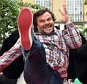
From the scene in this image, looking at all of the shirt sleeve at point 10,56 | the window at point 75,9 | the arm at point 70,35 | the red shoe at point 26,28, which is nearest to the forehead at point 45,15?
the arm at point 70,35

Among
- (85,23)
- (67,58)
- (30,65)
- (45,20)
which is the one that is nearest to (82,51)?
(67,58)

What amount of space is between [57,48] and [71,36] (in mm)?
216

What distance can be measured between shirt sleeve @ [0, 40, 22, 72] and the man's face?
313 millimetres

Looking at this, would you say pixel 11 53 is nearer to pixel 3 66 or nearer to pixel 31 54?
pixel 3 66

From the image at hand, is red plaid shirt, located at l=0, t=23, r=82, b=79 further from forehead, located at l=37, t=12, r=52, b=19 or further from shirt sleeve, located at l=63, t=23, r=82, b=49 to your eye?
forehead, located at l=37, t=12, r=52, b=19

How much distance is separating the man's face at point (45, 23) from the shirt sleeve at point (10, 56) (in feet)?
1.03

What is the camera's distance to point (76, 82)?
5.71 m

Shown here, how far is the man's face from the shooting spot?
5027 mm

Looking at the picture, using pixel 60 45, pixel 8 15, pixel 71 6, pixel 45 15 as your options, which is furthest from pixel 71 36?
pixel 71 6

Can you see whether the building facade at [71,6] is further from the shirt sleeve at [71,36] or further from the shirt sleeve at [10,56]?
the shirt sleeve at [10,56]

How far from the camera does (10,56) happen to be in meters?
5.00

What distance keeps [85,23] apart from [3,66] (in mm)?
27124

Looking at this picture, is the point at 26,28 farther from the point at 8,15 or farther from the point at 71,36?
the point at 8,15

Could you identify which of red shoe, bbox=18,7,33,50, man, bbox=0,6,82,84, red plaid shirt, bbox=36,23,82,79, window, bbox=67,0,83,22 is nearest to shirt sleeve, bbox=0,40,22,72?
man, bbox=0,6,82,84
